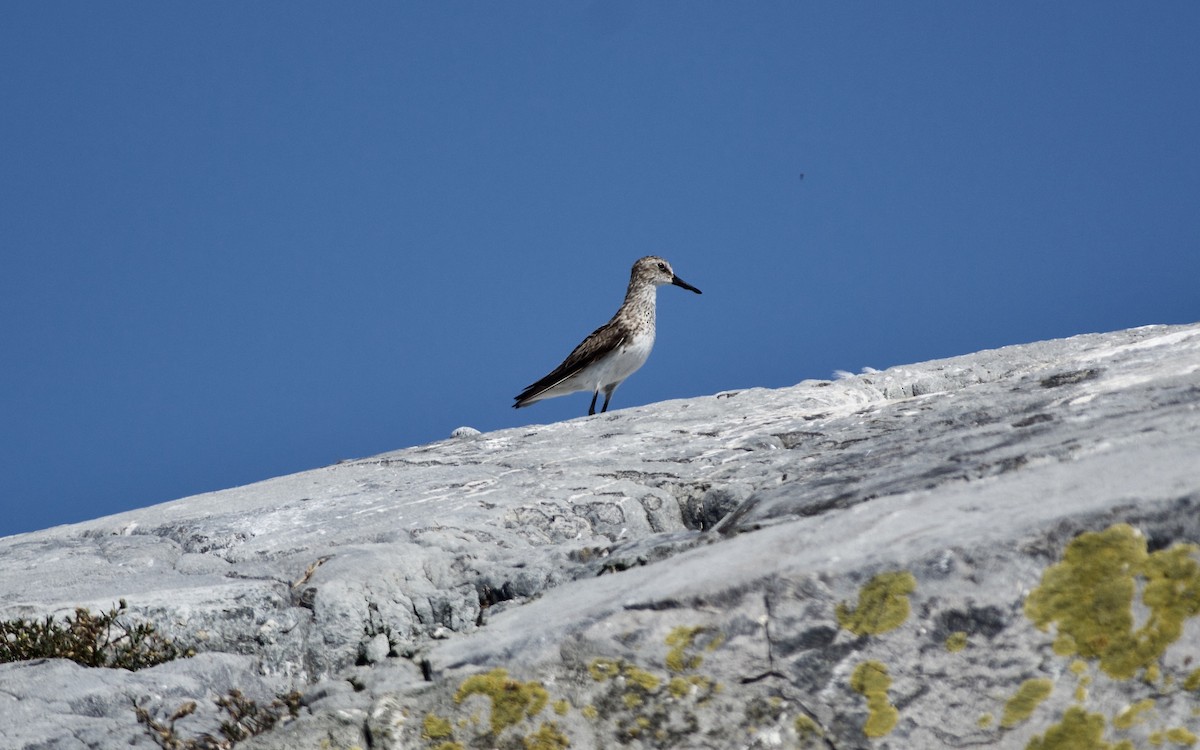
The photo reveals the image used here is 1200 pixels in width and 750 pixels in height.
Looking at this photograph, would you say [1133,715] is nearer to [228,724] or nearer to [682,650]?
[682,650]

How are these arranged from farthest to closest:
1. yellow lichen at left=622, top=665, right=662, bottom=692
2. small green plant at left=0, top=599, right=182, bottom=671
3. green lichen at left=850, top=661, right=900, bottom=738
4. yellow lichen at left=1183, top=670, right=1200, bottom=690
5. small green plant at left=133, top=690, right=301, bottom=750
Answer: small green plant at left=0, top=599, right=182, bottom=671 → small green plant at left=133, top=690, right=301, bottom=750 → yellow lichen at left=622, top=665, right=662, bottom=692 → green lichen at left=850, top=661, right=900, bottom=738 → yellow lichen at left=1183, top=670, right=1200, bottom=690

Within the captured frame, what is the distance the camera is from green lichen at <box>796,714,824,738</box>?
2.83 metres

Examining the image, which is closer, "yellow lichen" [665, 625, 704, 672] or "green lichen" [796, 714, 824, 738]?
"green lichen" [796, 714, 824, 738]

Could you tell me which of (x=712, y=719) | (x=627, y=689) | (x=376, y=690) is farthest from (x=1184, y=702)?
(x=376, y=690)

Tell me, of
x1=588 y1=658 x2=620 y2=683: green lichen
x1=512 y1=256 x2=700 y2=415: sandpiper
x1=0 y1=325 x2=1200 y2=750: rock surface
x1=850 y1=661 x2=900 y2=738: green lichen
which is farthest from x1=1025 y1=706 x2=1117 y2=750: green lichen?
x1=512 y1=256 x2=700 y2=415: sandpiper

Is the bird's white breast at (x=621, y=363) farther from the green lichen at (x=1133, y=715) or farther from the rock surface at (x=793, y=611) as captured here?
the green lichen at (x=1133, y=715)

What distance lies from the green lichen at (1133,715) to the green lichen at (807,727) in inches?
27.2

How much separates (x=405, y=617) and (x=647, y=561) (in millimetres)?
1506

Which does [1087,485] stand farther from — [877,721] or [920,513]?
[877,721]

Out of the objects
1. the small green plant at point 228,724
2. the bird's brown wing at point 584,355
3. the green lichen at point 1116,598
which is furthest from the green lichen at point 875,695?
the bird's brown wing at point 584,355

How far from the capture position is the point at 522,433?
8258 millimetres

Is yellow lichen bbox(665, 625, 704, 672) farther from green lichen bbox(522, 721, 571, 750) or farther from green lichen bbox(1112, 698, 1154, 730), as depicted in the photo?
green lichen bbox(1112, 698, 1154, 730)

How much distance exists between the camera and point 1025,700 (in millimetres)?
2723

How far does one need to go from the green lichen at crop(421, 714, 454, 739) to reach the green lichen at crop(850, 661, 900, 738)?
1.07 m
